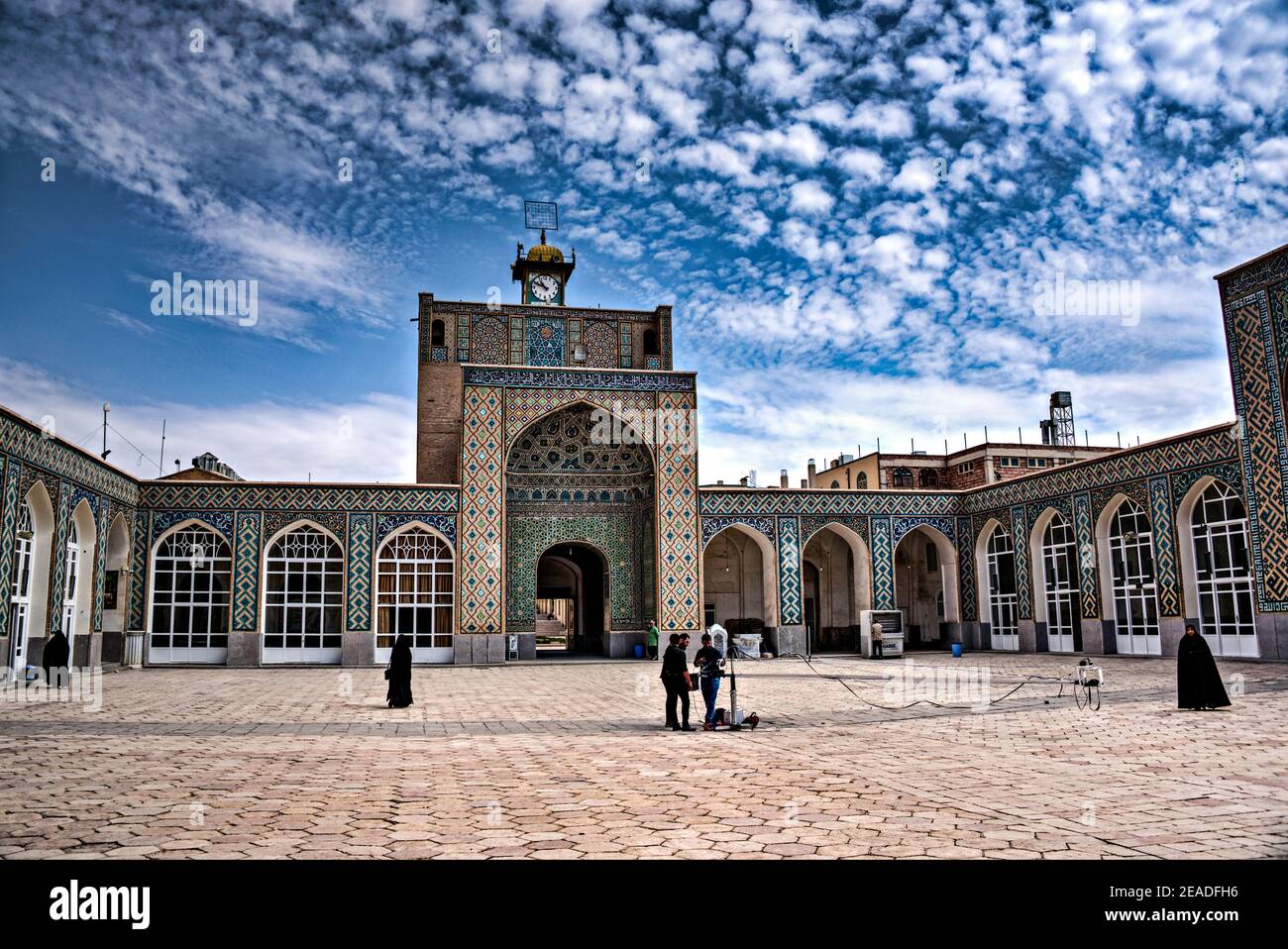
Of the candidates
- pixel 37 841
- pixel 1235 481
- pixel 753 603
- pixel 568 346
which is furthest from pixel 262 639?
pixel 1235 481

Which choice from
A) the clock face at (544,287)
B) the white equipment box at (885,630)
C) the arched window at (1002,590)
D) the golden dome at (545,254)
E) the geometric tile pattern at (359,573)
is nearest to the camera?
the geometric tile pattern at (359,573)

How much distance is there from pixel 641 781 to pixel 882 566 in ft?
70.9

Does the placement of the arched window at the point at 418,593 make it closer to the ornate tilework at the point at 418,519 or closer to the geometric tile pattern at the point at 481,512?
the ornate tilework at the point at 418,519

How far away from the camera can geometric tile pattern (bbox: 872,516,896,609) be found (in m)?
27.1

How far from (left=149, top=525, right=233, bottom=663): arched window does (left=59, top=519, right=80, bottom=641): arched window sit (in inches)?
120

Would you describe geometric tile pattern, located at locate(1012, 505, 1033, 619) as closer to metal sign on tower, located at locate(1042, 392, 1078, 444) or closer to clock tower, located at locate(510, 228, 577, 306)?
clock tower, located at locate(510, 228, 577, 306)

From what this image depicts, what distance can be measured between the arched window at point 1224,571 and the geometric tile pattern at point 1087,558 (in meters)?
2.77

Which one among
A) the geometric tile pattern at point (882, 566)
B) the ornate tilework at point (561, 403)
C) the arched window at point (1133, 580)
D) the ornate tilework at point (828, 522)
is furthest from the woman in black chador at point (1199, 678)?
the ornate tilework at point (561, 403)

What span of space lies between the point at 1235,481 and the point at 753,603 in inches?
592

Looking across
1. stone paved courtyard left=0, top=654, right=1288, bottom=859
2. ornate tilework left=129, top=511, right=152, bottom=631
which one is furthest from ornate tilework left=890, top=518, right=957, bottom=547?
ornate tilework left=129, top=511, right=152, bottom=631

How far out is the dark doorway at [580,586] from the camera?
2898cm

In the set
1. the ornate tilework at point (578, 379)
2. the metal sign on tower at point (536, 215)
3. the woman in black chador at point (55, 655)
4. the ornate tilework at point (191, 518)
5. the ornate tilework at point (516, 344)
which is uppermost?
the metal sign on tower at point (536, 215)

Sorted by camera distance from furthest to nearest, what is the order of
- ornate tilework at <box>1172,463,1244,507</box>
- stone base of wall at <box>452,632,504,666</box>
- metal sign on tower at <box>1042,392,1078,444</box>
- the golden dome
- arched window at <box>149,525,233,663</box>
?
metal sign on tower at <box>1042,392,1078,444</box>
the golden dome
stone base of wall at <box>452,632,504,666</box>
arched window at <box>149,525,233,663</box>
ornate tilework at <box>1172,463,1244,507</box>

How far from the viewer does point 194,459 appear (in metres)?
38.9
